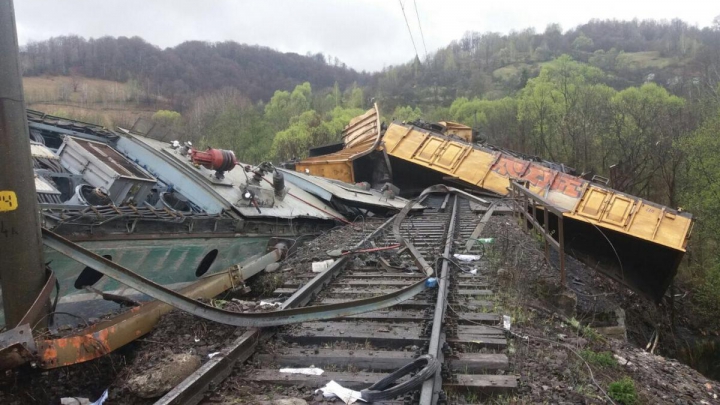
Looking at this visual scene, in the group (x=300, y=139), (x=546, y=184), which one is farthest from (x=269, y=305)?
(x=300, y=139)

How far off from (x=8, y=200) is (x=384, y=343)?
286 cm

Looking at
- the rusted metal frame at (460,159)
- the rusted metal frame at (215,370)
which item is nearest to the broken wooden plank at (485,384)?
the rusted metal frame at (215,370)

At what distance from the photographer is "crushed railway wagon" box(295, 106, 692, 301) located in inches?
520

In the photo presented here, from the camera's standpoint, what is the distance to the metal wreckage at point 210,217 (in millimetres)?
3902

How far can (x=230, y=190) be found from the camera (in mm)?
9242

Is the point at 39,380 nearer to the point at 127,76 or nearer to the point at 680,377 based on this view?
the point at 680,377

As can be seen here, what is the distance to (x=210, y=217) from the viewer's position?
25.2ft

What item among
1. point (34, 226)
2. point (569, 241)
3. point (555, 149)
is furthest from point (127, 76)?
point (34, 226)

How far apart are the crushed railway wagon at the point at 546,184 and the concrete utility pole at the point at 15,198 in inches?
374

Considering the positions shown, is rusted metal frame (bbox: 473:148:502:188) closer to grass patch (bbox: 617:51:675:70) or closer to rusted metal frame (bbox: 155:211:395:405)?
rusted metal frame (bbox: 155:211:395:405)

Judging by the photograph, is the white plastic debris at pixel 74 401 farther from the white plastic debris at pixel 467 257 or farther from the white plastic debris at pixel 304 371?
the white plastic debris at pixel 467 257

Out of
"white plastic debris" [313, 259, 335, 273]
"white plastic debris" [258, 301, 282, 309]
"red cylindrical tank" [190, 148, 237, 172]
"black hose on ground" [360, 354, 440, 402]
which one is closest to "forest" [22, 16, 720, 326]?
"red cylindrical tank" [190, 148, 237, 172]

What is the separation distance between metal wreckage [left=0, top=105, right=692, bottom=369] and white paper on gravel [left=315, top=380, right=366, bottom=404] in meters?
0.94

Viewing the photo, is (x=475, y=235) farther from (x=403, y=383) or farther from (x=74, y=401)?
(x=74, y=401)
